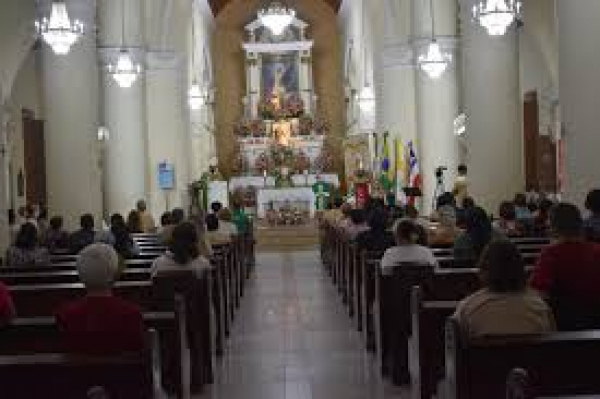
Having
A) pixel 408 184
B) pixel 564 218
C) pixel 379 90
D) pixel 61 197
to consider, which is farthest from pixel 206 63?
pixel 564 218

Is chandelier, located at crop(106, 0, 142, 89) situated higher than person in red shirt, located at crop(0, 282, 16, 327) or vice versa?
chandelier, located at crop(106, 0, 142, 89)

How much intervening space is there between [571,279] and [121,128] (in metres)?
16.3

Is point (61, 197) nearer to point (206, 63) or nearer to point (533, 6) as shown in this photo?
point (533, 6)

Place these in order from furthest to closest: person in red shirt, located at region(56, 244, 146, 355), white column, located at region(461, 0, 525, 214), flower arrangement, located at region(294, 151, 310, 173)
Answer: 1. flower arrangement, located at region(294, 151, 310, 173)
2. white column, located at region(461, 0, 525, 214)
3. person in red shirt, located at region(56, 244, 146, 355)

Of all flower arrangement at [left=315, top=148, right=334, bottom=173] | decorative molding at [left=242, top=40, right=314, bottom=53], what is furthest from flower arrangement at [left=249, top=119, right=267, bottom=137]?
decorative molding at [left=242, top=40, right=314, bottom=53]

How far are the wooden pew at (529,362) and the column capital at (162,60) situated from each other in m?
19.8

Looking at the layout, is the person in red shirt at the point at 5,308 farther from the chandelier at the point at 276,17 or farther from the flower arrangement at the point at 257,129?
the flower arrangement at the point at 257,129

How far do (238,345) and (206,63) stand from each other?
25.4m

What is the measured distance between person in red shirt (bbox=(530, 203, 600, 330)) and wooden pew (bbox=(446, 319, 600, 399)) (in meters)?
1.24

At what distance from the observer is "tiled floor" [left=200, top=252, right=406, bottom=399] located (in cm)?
741

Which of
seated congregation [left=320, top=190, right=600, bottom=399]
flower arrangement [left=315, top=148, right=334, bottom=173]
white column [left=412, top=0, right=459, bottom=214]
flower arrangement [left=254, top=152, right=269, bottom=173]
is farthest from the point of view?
flower arrangement [left=315, top=148, right=334, bottom=173]

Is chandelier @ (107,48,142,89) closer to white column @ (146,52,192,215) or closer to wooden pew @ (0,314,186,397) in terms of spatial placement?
white column @ (146,52,192,215)

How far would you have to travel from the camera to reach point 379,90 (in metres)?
23.8

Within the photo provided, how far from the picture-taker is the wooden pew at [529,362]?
14.1ft
